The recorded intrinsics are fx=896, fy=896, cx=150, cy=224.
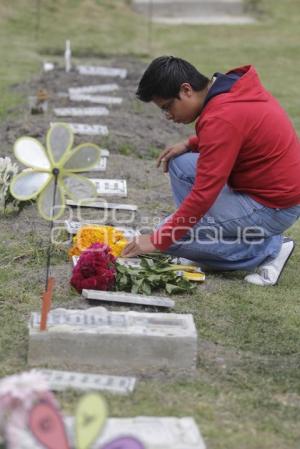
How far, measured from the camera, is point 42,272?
188 inches

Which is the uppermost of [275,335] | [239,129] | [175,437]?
[239,129]

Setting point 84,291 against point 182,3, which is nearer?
point 84,291

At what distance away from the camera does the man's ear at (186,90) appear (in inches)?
170

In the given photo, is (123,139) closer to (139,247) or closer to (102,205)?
(102,205)

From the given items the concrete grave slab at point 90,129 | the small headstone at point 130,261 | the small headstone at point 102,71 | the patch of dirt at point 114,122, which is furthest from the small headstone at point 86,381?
the small headstone at point 102,71

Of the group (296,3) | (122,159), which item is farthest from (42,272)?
(296,3)

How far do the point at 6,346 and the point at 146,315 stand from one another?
614 millimetres

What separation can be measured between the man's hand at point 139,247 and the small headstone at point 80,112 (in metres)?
4.34

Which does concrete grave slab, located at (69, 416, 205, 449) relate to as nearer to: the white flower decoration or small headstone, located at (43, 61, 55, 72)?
the white flower decoration

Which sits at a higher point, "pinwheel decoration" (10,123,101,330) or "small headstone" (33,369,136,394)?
"pinwheel decoration" (10,123,101,330)

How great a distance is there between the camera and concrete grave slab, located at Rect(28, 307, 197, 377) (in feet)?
11.9

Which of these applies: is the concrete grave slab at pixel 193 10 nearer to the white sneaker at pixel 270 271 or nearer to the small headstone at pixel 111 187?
the small headstone at pixel 111 187

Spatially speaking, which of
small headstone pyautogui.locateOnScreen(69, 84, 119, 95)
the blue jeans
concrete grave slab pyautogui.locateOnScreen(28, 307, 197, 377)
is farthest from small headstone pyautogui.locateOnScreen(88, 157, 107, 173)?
concrete grave slab pyautogui.locateOnScreen(28, 307, 197, 377)

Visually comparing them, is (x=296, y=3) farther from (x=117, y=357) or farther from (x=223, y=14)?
(x=117, y=357)
